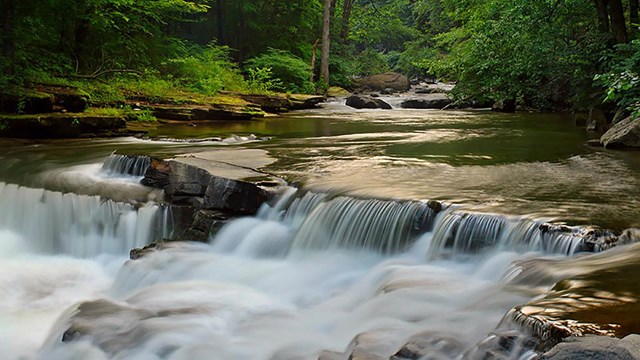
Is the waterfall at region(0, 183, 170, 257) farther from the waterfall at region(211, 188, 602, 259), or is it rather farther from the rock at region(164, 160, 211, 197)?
the waterfall at region(211, 188, 602, 259)

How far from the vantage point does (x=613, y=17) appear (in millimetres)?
13227

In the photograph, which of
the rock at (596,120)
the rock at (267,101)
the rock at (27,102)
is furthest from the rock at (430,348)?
the rock at (267,101)

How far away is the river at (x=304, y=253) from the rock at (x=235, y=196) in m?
0.22

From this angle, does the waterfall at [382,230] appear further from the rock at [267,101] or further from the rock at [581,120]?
the rock at [267,101]

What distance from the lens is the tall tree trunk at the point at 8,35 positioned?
1190cm

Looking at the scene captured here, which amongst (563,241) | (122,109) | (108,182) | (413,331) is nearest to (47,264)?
(108,182)

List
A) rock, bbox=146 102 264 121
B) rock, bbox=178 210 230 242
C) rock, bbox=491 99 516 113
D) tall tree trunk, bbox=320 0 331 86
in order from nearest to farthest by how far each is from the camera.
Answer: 1. rock, bbox=178 210 230 242
2. rock, bbox=146 102 264 121
3. rock, bbox=491 99 516 113
4. tall tree trunk, bbox=320 0 331 86

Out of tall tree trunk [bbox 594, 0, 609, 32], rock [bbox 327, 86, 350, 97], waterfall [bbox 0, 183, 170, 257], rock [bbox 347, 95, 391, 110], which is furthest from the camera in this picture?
rock [bbox 327, 86, 350, 97]

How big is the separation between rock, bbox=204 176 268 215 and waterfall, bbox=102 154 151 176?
6.97 ft

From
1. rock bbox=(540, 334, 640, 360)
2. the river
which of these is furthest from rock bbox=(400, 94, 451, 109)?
rock bbox=(540, 334, 640, 360)

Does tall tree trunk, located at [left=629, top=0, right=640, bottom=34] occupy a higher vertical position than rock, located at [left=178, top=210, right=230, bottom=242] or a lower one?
higher

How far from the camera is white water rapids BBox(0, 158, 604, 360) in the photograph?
4.93 metres

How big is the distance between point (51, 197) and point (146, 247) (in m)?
2.13

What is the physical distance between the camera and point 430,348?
4004 mm
